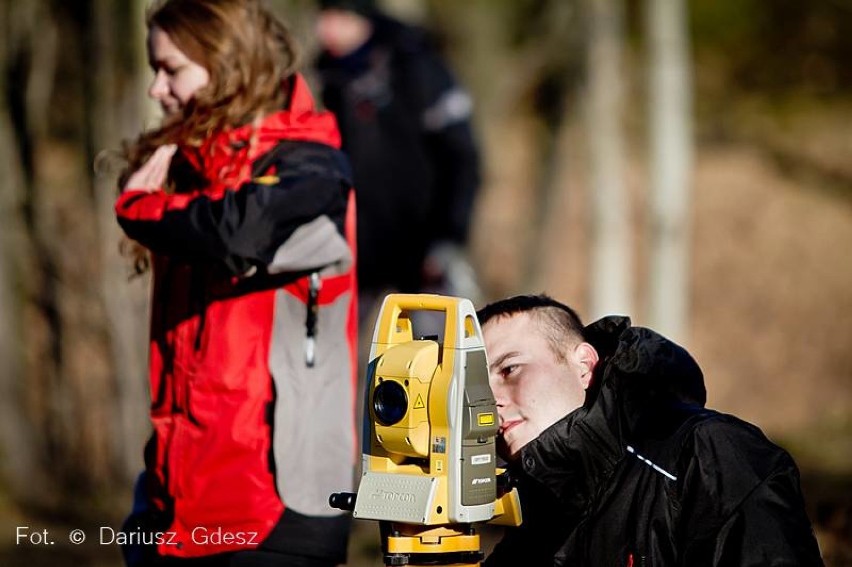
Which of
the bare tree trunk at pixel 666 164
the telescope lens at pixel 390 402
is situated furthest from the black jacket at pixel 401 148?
the bare tree trunk at pixel 666 164

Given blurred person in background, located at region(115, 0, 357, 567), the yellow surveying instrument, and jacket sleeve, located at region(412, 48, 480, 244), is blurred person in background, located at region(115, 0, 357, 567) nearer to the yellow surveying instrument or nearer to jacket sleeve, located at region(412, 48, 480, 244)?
the yellow surveying instrument

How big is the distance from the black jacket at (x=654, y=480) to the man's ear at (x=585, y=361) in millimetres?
30

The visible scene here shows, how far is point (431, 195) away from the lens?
307 inches

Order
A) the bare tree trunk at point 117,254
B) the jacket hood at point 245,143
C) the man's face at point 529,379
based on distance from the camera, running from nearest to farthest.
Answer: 1. the man's face at point 529,379
2. the jacket hood at point 245,143
3. the bare tree trunk at point 117,254

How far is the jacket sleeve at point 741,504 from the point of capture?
2.82m

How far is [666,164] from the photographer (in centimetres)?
1279

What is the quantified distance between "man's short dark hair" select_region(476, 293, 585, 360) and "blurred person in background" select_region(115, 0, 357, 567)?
2.64ft

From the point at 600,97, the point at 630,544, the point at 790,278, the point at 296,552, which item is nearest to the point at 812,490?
the point at 296,552

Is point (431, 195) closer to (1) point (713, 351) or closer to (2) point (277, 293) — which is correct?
(2) point (277, 293)

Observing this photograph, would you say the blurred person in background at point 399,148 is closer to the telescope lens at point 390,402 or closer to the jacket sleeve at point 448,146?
the jacket sleeve at point 448,146

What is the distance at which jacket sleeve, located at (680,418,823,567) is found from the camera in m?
2.82

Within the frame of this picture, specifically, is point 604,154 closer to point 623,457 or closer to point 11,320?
point 11,320

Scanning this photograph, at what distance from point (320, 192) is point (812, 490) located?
368 cm

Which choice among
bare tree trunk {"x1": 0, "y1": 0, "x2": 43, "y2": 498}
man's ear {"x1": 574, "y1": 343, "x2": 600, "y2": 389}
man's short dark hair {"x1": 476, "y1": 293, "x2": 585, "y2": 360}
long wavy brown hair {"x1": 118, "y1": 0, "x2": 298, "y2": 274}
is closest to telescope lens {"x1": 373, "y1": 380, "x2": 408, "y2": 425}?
man's short dark hair {"x1": 476, "y1": 293, "x2": 585, "y2": 360}
